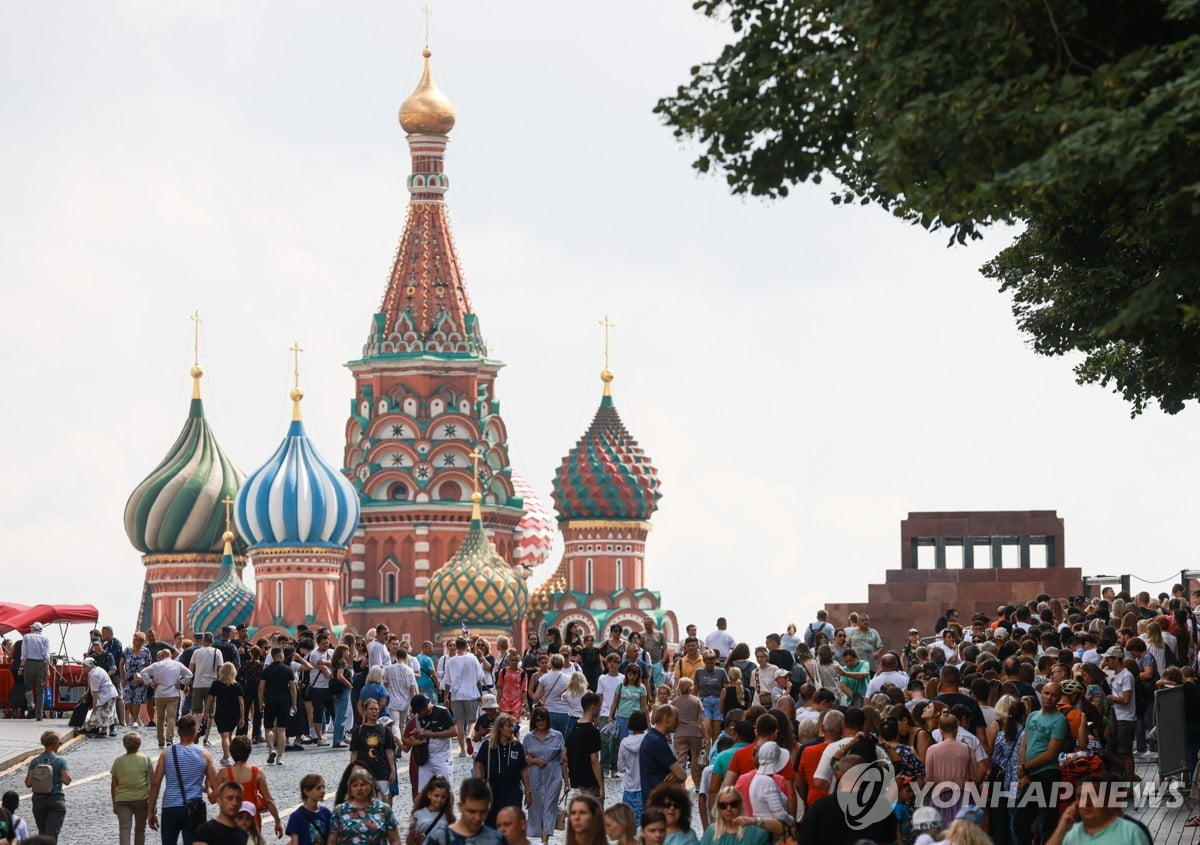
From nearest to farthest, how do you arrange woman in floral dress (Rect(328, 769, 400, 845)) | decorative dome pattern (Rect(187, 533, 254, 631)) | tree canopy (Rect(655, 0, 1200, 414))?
tree canopy (Rect(655, 0, 1200, 414)) → woman in floral dress (Rect(328, 769, 400, 845)) → decorative dome pattern (Rect(187, 533, 254, 631))

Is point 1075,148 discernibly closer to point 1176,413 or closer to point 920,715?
point 920,715

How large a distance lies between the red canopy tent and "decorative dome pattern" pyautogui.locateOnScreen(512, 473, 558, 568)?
6323cm

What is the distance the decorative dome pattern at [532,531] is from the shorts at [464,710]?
253 ft

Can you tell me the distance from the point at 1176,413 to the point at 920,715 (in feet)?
31.6

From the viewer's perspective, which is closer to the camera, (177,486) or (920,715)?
(920,715)

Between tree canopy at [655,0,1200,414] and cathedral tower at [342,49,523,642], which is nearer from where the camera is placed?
tree canopy at [655,0,1200,414]

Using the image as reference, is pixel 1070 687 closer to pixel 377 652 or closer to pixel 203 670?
pixel 377 652

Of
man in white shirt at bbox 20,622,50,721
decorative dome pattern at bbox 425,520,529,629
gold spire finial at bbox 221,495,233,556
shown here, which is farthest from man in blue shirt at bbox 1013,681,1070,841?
gold spire finial at bbox 221,495,233,556

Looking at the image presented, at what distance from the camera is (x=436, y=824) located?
53.6 ft

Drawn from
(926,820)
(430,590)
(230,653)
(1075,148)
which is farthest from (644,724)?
(430,590)

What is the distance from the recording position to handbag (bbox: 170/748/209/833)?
63.8ft

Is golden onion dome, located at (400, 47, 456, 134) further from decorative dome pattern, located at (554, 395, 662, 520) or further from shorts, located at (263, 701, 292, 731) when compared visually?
shorts, located at (263, 701, 292, 731)

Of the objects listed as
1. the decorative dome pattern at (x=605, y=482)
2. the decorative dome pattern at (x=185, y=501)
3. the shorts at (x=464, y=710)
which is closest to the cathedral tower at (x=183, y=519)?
the decorative dome pattern at (x=185, y=501)

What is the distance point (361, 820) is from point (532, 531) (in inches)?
3601
